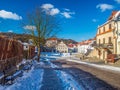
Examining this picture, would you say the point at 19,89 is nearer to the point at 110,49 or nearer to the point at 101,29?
the point at 110,49

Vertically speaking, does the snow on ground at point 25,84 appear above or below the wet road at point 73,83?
above

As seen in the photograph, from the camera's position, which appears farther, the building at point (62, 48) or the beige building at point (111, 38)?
the building at point (62, 48)

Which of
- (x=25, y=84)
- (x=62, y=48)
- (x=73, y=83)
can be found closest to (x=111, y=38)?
(x=73, y=83)

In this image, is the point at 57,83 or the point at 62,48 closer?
the point at 57,83

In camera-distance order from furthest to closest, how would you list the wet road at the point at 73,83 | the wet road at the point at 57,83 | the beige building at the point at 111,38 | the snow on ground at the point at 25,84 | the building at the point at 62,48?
the building at the point at 62,48, the beige building at the point at 111,38, the wet road at the point at 73,83, the wet road at the point at 57,83, the snow on ground at the point at 25,84

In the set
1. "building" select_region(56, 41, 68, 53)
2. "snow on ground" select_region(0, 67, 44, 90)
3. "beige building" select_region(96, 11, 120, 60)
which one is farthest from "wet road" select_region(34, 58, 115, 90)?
"building" select_region(56, 41, 68, 53)

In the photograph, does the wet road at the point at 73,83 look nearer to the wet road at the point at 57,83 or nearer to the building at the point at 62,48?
the wet road at the point at 57,83

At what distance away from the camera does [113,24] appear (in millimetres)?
48781

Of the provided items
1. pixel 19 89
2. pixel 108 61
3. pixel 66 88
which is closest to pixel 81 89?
pixel 66 88

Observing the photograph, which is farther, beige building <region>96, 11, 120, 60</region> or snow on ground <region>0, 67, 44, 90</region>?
beige building <region>96, 11, 120, 60</region>

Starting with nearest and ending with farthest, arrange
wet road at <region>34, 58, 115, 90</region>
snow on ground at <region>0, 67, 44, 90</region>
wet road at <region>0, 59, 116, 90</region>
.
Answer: snow on ground at <region>0, 67, 44, 90</region> < wet road at <region>0, 59, 116, 90</region> < wet road at <region>34, 58, 115, 90</region>

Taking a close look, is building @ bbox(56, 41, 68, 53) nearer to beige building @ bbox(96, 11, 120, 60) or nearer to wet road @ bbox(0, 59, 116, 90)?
beige building @ bbox(96, 11, 120, 60)

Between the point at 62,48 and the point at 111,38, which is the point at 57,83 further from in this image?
the point at 62,48

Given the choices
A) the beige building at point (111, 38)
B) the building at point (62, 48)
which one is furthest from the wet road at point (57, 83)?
the building at point (62, 48)
